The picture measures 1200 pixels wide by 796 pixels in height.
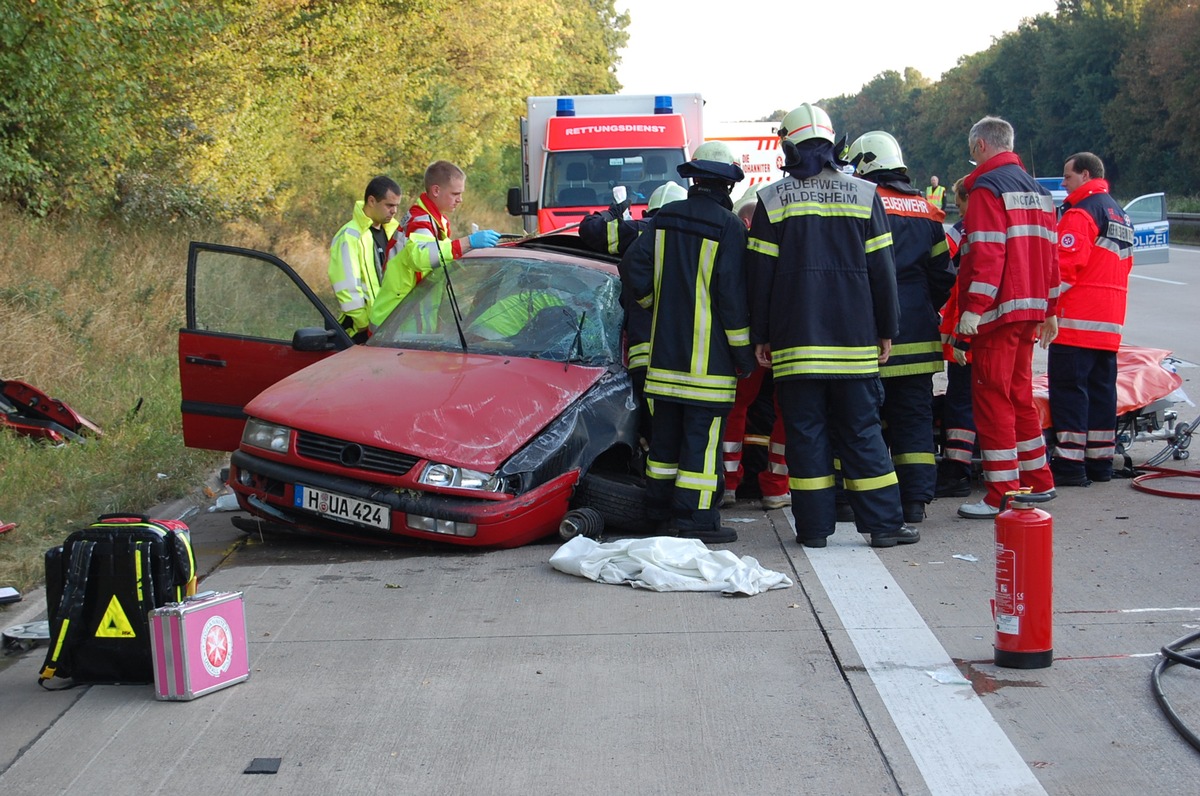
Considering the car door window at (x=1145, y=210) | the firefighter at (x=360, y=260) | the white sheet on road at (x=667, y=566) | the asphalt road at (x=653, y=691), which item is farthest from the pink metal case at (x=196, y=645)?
the car door window at (x=1145, y=210)

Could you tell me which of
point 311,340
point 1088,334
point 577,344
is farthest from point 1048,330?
point 311,340

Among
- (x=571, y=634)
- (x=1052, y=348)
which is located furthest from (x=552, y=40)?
(x=571, y=634)

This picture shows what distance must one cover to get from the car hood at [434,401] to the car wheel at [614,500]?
0.43m

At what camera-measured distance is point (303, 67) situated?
17172 mm

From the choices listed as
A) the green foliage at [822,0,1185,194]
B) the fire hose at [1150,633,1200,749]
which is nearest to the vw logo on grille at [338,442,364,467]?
the fire hose at [1150,633,1200,749]

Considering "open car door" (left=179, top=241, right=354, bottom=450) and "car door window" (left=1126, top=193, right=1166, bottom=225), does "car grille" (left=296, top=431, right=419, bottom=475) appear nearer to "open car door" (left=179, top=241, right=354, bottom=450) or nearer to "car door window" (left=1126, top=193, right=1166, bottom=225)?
"open car door" (left=179, top=241, right=354, bottom=450)

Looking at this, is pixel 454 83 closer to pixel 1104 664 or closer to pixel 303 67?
pixel 303 67

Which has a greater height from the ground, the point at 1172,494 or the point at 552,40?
the point at 552,40

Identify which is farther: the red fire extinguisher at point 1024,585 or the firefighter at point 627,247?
the firefighter at point 627,247

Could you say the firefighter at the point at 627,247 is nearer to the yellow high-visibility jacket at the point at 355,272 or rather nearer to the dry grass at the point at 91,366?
the yellow high-visibility jacket at the point at 355,272

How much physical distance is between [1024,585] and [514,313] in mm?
3549

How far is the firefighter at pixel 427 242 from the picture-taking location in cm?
747

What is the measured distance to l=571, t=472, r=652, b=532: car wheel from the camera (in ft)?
21.0

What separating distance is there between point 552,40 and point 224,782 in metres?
30.9
